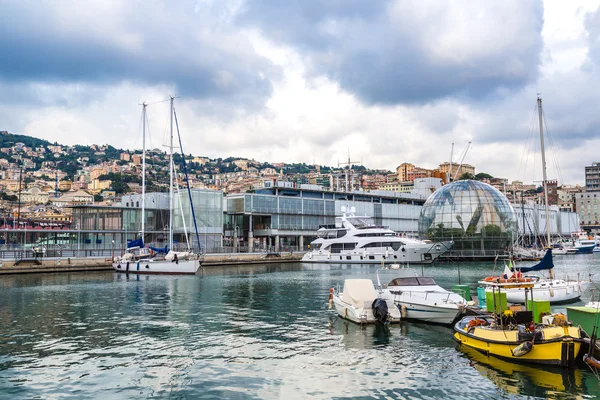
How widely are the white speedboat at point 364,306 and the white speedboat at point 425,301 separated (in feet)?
2.07

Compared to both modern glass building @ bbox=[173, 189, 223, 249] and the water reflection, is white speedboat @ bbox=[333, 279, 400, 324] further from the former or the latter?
modern glass building @ bbox=[173, 189, 223, 249]

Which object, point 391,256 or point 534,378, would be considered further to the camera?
point 391,256

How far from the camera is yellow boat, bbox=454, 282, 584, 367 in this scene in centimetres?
1603

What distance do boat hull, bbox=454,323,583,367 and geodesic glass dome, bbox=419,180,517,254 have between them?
2632 inches

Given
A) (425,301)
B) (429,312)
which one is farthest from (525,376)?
(425,301)

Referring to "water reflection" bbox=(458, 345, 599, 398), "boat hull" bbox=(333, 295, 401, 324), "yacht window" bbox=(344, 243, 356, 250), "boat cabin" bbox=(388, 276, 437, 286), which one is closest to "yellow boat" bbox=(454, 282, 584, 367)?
"water reflection" bbox=(458, 345, 599, 398)

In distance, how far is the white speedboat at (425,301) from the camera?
2364cm

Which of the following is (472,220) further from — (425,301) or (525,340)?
(525,340)

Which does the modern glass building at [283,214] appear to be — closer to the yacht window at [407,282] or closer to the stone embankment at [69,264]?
the stone embankment at [69,264]

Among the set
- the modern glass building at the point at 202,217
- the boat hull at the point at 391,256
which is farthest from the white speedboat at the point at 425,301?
the modern glass building at the point at 202,217

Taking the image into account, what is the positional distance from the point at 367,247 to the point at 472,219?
18783 millimetres

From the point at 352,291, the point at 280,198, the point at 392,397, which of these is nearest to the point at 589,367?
the point at 392,397

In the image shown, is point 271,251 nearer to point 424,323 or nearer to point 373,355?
point 424,323

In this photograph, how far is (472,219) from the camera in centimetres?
8212
